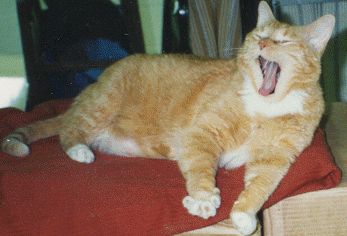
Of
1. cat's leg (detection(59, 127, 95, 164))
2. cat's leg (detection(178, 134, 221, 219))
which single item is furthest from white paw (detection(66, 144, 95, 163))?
cat's leg (detection(178, 134, 221, 219))

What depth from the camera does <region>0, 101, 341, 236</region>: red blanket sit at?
1307 mm

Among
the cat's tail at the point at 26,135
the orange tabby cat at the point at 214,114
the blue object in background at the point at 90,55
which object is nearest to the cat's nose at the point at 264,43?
the orange tabby cat at the point at 214,114

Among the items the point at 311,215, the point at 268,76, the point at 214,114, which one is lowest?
the point at 311,215

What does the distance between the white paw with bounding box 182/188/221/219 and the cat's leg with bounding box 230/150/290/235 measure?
57 mm

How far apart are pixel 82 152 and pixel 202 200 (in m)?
0.61

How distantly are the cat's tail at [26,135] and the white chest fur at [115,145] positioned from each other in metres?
0.22

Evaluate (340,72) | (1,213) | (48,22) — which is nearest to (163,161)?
(1,213)

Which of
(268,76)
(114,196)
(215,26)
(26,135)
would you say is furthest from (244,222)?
(215,26)

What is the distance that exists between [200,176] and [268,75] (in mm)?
458

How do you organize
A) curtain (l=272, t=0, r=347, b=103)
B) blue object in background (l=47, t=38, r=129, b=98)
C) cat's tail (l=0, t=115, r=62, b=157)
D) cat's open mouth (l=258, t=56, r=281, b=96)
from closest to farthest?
cat's open mouth (l=258, t=56, r=281, b=96) < cat's tail (l=0, t=115, r=62, b=157) < curtain (l=272, t=0, r=347, b=103) < blue object in background (l=47, t=38, r=129, b=98)

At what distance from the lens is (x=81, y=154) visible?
1.66 m

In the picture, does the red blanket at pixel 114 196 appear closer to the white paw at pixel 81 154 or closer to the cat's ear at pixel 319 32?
the white paw at pixel 81 154

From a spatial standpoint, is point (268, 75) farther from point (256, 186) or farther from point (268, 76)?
point (256, 186)

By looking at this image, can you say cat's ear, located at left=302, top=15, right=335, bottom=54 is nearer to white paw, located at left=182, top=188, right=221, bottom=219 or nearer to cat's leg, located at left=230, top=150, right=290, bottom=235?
cat's leg, located at left=230, top=150, right=290, bottom=235
